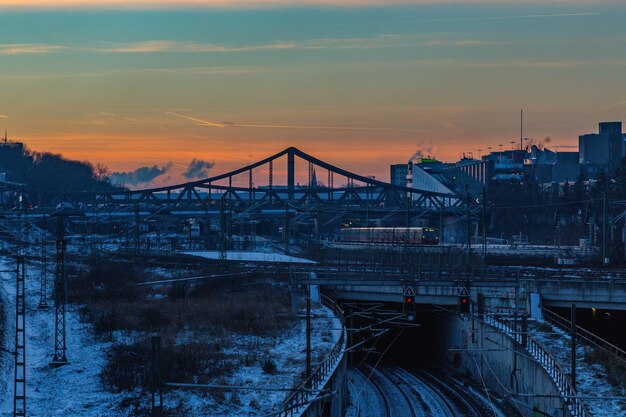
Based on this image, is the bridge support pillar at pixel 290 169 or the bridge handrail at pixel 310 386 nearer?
the bridge handrail at pixel 310 386

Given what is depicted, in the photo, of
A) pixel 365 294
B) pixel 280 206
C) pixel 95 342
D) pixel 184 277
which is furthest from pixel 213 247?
pixel 95 342

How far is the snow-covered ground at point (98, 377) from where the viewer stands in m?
26.9

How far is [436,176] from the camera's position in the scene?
492ft

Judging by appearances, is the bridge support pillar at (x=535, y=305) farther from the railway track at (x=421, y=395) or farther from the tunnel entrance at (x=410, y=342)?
the railway track at (x=421, y=395)

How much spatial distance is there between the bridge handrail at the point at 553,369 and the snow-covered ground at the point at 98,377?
6.48m

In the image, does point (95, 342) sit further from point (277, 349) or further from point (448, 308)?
point (448, 308)

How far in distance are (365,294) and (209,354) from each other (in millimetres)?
14986

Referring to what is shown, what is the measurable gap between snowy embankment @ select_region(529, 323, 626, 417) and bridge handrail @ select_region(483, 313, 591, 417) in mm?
421

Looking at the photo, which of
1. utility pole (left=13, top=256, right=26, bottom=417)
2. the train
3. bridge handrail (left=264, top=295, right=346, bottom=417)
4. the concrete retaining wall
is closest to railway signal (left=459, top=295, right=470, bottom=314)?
the concrete retaining wall

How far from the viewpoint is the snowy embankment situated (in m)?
26.4

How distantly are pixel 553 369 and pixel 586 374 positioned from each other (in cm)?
125

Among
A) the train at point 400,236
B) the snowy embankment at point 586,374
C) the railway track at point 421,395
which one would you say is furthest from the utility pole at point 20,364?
the train at point 400,236

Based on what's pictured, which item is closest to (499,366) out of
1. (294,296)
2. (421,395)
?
(421,395)

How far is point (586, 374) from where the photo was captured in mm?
30312
